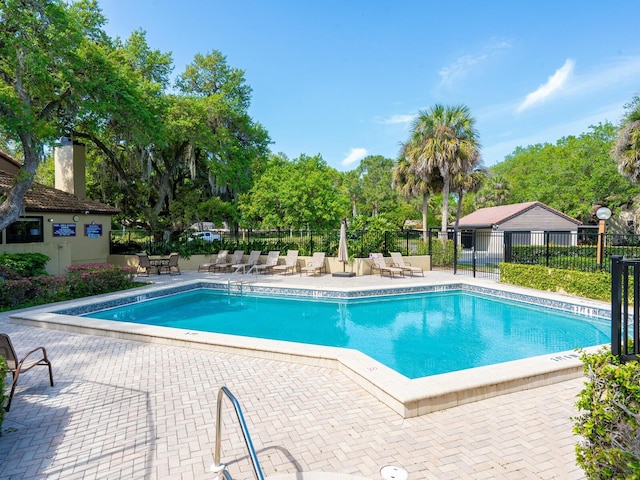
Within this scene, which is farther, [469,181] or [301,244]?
[469,181]

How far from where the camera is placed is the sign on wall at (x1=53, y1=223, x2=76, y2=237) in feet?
48.5

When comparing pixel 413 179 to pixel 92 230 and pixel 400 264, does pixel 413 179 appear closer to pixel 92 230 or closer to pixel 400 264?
pixel 400 264

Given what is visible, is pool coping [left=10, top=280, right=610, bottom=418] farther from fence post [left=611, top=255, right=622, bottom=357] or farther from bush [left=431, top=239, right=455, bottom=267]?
bush [left=431, top=239, right=455, bottom=267]

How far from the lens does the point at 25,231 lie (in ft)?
45.1

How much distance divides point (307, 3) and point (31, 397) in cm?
1472

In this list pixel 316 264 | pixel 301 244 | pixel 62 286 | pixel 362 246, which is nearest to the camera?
pixel 62 286

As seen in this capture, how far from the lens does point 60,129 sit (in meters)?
16.0

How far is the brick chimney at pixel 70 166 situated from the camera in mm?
16531

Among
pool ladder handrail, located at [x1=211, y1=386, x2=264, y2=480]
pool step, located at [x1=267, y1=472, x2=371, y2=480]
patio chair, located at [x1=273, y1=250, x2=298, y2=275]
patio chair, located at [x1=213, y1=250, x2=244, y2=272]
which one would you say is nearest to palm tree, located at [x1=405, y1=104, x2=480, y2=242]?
patio chair, located at [x1=273, y1=250, x2=298, y2=275]

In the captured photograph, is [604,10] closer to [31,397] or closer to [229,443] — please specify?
[229,443]

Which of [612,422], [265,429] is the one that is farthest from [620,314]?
[265,429]

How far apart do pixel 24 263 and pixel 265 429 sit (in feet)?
38.3

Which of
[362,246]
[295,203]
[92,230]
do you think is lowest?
[362,246]

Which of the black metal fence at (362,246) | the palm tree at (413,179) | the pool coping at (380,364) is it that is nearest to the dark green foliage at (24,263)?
the pool coping at (380,364)
